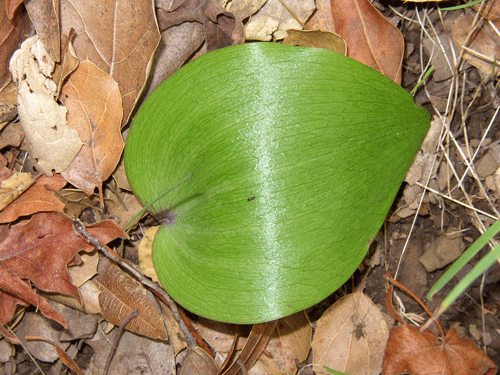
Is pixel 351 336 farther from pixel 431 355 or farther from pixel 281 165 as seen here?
pixel 281 165

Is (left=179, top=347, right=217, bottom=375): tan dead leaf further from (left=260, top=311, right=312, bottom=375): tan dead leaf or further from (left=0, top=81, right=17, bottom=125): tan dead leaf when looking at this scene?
(left=0, top=81, right=17, bottom=125): tan dead leaf

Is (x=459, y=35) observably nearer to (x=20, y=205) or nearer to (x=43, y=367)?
(x=20, y=205)

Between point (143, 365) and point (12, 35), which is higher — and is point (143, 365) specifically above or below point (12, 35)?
below

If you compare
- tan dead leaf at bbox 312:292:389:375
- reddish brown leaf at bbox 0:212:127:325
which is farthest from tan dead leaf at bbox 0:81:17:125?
tan dead leaf at bbox 312:292:389:375

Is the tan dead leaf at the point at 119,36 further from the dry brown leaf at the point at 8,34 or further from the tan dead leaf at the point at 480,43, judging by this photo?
the tan dead leaf at the point at 480,43

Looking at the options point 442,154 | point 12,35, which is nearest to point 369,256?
point 442,154

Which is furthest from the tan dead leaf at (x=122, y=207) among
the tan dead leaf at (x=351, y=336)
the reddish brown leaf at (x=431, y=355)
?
the reddish brown leaf at (x=431, y=355)
